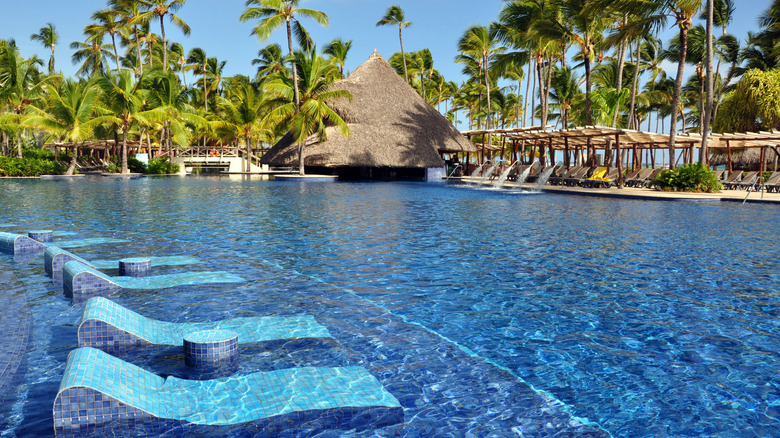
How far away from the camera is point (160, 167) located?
34.8 metres

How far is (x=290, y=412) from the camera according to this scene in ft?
9.99

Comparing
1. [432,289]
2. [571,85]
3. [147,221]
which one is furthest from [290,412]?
[571,85]

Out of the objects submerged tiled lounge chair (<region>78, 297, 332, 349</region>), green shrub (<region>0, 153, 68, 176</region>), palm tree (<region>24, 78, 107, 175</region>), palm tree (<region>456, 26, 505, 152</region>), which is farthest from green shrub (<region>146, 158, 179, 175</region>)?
submerged tiled lounge chair (<region>78, 297, 332, 349</region>)

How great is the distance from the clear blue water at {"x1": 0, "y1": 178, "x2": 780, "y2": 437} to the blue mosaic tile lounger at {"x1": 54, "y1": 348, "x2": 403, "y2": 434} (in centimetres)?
15

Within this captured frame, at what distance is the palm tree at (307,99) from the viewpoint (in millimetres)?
29016

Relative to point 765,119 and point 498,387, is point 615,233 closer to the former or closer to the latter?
point 498,387

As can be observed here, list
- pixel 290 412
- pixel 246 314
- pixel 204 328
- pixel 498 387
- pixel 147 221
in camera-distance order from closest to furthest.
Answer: pixel 290 412, pixel 498 387, pixel 204 328, pixel 246 314, pixel 147 221

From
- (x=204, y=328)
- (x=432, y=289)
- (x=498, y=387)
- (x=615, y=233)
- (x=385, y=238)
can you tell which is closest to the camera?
(x=498, y=387)

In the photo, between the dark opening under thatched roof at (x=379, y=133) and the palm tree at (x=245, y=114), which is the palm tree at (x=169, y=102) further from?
the dark opening under thatched roof at (x=379, y=133)

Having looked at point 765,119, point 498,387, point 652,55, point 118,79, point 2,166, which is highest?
point 652,55

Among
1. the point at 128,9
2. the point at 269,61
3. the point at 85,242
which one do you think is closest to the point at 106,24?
the point at 128,9

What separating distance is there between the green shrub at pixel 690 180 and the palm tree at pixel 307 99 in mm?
16321

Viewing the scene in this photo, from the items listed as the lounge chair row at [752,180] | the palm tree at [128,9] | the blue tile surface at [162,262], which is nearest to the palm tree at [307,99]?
the palm tree at [128,9]

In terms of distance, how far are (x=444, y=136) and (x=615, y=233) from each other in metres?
26.1
